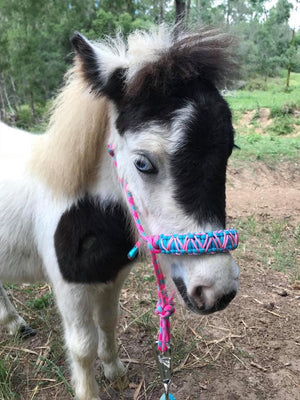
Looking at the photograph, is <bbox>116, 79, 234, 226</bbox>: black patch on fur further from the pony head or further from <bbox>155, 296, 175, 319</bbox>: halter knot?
<bbox>155, 296, 175, 319</bbox>: halter knot

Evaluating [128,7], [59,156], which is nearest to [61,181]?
[59,156]

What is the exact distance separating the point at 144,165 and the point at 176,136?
0.15 m

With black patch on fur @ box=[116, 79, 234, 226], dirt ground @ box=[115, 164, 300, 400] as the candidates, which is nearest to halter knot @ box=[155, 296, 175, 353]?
black patch on fur @ box=[116, 79, 234, 226]

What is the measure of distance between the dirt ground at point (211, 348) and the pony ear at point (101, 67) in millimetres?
1699

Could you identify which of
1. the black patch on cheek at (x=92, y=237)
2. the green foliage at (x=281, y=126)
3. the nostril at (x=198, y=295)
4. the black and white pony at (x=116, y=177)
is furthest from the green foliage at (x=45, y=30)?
the nostril at (x=198, y=295)

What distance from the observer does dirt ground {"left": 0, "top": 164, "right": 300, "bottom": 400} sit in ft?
6.68

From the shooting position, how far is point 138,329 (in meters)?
2.52

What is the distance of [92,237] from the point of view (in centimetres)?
151

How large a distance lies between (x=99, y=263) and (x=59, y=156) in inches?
19.4

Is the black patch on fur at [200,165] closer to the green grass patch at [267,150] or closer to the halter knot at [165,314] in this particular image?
the halter knot at [165,314]

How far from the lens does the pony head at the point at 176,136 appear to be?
3.59 ft

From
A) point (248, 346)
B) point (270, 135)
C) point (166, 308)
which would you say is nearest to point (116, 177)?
point (166, 308)

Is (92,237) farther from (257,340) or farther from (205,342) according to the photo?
(257,340)

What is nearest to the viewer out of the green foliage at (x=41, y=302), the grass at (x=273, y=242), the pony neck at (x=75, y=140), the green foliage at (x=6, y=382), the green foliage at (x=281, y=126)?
the pony neck at (x=75, y=140)
